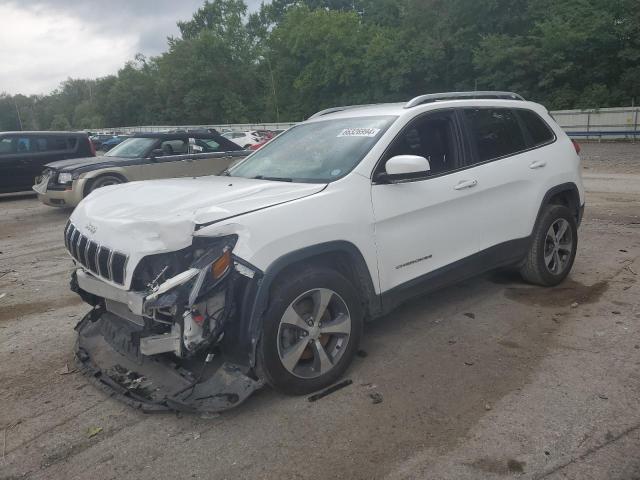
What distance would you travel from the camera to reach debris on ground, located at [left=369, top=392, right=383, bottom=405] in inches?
135

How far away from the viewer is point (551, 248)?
5.34 meters

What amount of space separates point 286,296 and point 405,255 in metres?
1.08

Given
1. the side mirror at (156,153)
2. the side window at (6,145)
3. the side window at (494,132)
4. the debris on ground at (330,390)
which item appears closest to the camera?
the debris on ground at (330,390)

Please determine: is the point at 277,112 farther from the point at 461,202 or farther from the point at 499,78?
the point at 461,202

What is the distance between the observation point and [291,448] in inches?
118

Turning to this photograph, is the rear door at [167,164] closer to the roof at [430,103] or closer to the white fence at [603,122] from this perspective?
the roof at [430,103]

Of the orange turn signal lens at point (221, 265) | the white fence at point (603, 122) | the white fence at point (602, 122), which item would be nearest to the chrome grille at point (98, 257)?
the orange turn signal lens at point (221, 265)

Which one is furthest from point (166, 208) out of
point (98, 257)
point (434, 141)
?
point (434, 141)

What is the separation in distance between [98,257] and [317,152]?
1788 millimetres

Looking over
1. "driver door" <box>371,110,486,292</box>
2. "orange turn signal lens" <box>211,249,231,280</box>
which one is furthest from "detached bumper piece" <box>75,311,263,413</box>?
"driver door" <box>371,110,486,292</box>

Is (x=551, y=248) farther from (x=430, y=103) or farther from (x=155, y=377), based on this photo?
(x=155, y=377)

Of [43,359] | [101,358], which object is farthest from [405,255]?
[43,359]

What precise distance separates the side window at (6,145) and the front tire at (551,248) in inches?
489

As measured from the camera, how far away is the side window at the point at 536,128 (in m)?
5.21
